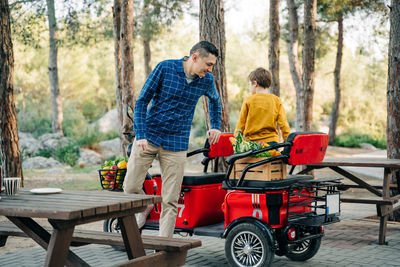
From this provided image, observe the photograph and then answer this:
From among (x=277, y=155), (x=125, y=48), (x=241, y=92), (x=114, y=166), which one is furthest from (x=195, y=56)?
(x=241, y=92)

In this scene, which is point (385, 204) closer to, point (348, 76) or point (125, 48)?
point (125, 48)

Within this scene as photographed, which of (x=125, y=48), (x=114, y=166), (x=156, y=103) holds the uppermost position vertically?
(x=125, y=48)

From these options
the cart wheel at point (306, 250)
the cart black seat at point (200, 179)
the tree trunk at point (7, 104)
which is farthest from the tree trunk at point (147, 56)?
the cart wheel at point (306, 250)

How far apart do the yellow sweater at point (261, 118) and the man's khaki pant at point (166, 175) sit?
0.98m

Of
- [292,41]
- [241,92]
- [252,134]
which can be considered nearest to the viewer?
[252,134]

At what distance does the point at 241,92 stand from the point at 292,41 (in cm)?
2771

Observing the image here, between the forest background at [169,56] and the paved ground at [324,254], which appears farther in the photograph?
the forest background at [169,56]

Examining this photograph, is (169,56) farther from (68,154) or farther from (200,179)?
(200,179)

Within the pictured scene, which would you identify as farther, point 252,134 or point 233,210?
point 252,134

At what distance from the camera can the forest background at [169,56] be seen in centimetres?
2228

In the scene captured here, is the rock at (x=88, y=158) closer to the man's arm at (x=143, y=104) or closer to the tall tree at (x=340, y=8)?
the tall tree at (x=340, y=8)

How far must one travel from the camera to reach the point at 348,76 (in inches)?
1738

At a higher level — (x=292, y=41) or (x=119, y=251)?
(x=292, y=41)

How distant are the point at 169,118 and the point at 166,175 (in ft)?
1.86
